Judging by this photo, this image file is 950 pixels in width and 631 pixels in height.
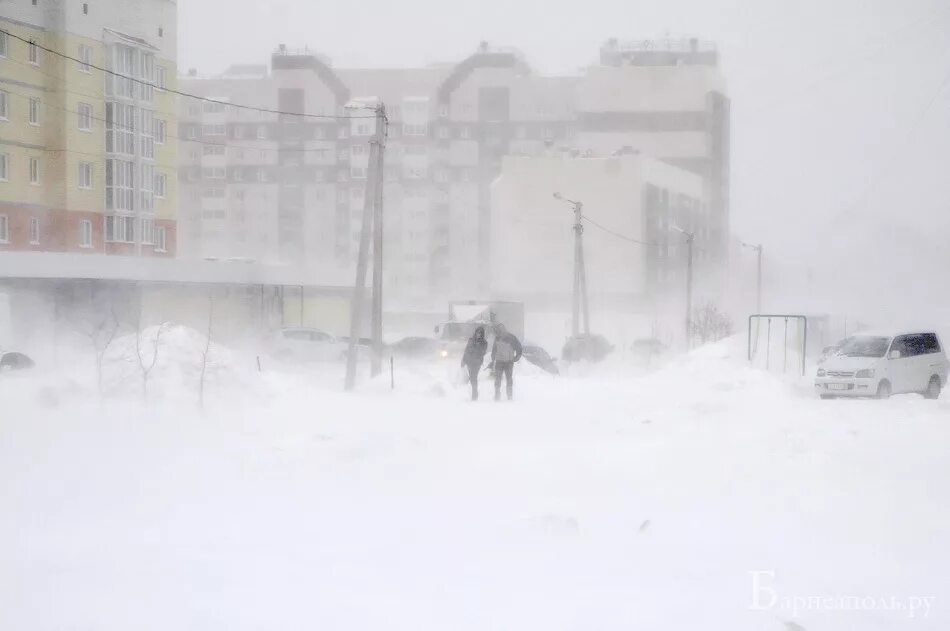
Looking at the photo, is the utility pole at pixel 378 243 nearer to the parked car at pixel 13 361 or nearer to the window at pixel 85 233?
the parked car at pixel 13 361

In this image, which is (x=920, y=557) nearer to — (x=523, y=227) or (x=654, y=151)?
(x=523, y=227)

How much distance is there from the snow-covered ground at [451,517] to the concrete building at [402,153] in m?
72.9

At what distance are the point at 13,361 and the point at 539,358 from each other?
58.1ft

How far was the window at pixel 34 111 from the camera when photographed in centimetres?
4684

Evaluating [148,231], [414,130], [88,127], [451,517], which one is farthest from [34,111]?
[414,130]

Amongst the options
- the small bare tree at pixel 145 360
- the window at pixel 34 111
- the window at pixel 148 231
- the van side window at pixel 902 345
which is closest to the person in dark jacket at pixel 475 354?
the small bare tree at pixel 145 360

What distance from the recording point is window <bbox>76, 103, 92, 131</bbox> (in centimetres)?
4869

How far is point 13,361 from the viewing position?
2647 centimetres

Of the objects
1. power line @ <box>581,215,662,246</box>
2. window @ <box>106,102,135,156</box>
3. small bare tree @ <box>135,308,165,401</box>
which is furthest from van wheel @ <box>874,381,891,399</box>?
power line @ <box>581,215,662,246</box>

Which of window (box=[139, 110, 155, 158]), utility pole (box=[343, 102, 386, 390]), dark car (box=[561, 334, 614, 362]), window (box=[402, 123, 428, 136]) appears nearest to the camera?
utility pole (box=[343, 102, 386, 390])

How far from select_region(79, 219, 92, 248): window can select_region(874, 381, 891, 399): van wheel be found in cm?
3676

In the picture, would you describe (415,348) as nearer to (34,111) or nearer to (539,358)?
(539,358)

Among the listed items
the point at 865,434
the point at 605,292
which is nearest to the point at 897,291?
the point at 605,292

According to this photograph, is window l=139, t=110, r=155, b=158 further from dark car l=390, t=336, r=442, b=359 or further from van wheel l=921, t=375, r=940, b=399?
van wheel l=921, t=375, r=940, b=399
